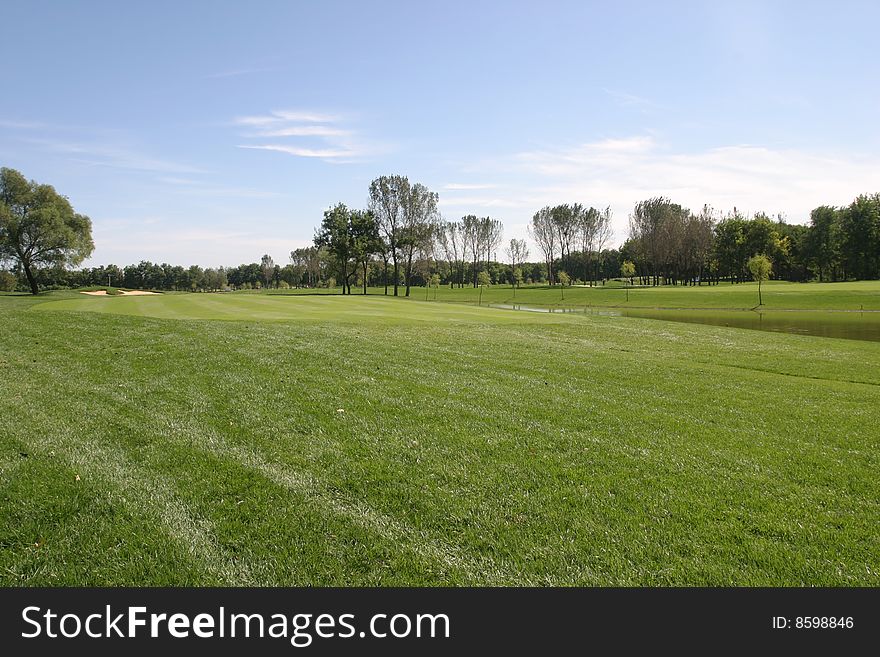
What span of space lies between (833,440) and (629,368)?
4.66 metres

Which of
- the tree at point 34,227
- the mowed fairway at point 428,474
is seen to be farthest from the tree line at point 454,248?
the mowed fairway at point 428,474

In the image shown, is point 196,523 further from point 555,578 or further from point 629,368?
point 629,368

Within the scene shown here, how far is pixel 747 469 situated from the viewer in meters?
5.08

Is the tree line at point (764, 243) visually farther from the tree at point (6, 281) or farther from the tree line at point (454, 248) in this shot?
the tree at point (6, 281)

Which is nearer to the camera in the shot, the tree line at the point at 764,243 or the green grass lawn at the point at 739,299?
the green grass lawn at the point at 739,299

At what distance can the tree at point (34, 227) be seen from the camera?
51.9m

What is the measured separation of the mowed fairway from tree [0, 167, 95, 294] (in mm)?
54111

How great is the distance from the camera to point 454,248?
115062mm

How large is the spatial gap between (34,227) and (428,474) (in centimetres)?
6453

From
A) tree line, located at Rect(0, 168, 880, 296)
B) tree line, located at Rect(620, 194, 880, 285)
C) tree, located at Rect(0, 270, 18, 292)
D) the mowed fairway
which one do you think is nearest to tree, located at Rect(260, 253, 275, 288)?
tree line, located at Rect(0, 168, 880, 296)

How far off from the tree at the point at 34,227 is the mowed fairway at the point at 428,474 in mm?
54111

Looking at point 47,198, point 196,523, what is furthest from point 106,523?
point 47,198

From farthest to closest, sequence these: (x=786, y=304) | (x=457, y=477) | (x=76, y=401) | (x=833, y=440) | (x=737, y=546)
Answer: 1. (x=786, y=304)
2. (x=76, y=401)
3. (x=833, y=440)
4. (x=457, y=477)
5. (x=737, y=546)

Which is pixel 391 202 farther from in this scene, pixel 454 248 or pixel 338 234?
pixel 454 248
